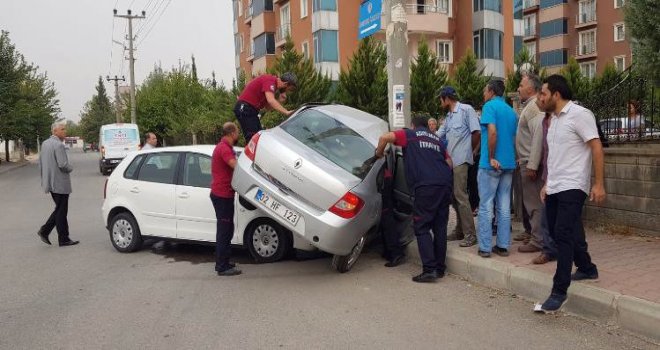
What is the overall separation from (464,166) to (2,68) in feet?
106

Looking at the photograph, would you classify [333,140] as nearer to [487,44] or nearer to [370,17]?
[370,17]

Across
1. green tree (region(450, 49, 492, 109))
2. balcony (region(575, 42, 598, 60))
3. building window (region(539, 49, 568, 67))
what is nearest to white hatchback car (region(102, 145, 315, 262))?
green tree (region(450, 49, 492, 109))

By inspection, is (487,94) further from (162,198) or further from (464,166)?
(162,198)

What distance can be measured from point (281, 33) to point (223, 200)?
32110 mm

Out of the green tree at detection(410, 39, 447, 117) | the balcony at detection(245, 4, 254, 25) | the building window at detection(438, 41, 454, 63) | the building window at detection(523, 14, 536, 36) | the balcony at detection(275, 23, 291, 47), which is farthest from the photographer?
the building window at detection(523, 14, 536, 36)

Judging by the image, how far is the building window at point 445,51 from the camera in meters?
34.8

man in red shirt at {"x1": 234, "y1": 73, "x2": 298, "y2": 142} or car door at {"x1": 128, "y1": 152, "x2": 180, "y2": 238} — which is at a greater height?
man in red shirt at {"x1": 234, "y1": 73, "x2": 298, "y2": 142}

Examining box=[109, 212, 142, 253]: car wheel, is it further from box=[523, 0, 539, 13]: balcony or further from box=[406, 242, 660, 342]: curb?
box=[523, 0, 539, 13]: balcony

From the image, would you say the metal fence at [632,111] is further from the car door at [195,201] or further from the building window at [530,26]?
the building window at [530,26]

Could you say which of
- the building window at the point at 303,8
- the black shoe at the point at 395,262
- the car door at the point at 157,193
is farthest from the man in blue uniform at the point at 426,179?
the building window at the point at 303,8

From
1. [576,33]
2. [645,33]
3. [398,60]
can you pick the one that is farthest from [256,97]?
[576,33]

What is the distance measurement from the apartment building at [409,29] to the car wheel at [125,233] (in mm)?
22638

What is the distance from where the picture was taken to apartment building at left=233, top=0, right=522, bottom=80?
103 ft

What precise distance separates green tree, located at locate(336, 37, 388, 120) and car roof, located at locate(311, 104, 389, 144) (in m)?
16.3
